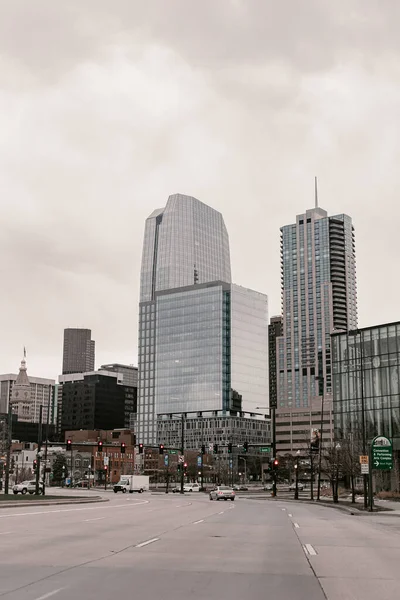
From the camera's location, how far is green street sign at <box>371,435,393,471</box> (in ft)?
148

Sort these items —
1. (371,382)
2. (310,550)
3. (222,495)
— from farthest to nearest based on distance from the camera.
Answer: (371,382), (222,495), (310,550)

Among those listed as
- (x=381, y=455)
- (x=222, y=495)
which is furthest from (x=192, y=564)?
(x=222, y=495)

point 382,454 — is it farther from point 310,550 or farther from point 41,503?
point 310,550

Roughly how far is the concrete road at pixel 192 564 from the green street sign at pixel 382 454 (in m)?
21.7

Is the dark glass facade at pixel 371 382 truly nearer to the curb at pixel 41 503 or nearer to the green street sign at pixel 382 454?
the green street sign at pixel 382 454

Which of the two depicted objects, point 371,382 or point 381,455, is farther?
point 371,382

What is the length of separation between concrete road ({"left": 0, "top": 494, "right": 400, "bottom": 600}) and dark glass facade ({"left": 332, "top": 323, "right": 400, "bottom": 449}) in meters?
76.3

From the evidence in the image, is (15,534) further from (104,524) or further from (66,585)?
(66,585)

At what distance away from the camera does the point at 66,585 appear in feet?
37.4

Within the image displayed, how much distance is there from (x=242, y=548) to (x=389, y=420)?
87.5 metres

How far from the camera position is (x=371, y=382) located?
104438 millimetres

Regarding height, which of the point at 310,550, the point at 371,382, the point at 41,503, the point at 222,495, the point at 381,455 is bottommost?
the point at 222,495

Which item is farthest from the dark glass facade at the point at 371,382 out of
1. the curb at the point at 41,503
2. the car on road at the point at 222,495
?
the curb at the point at 41,503

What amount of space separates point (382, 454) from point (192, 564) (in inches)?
1314
